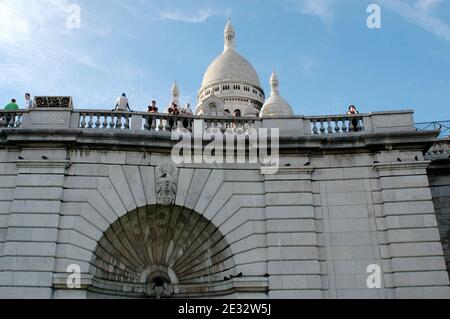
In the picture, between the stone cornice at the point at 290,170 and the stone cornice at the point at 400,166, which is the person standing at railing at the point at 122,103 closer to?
the stone cornice at the point at 290,170

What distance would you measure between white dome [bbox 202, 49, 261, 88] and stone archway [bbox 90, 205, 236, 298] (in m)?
50.2

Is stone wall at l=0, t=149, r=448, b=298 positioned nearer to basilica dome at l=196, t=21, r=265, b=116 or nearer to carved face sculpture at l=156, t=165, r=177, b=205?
carved face sculpture at l=156, t=165, r=177, b=205

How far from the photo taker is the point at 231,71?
66.3m

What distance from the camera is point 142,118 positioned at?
1661cm

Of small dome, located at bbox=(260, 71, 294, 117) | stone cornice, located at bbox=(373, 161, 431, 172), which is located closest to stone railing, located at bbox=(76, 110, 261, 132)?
stone cornice, located at bbox=(373, 161, 431, 172)

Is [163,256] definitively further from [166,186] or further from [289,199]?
[289,199]

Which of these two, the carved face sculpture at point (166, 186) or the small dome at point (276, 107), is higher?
the small dome at point (276, 107)

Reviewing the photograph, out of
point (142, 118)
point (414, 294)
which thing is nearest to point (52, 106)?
point (142, 118)

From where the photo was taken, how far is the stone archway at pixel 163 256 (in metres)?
15.5

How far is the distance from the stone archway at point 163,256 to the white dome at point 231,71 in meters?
50.2

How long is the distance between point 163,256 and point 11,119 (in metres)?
6.86

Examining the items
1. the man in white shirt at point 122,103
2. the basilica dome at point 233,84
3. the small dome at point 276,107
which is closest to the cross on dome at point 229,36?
the basilica dome at point 233,84

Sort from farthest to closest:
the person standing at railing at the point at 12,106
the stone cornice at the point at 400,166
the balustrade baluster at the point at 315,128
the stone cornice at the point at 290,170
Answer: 1. the person standing at railing at the point at 12,106
2. the balustrade baluster at the point at 315,128
3. the stone cornice at the point at 290,170
4. the stone cornice at the point at 400,166
